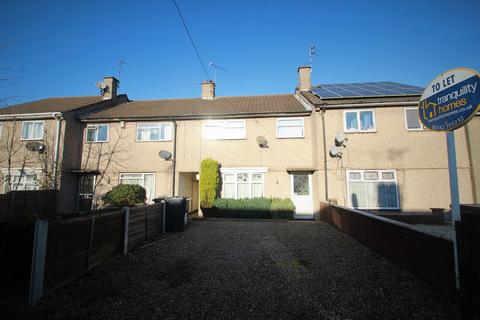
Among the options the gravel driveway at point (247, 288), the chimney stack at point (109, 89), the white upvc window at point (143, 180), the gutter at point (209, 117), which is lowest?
the gravel driveway at point (247, 288)

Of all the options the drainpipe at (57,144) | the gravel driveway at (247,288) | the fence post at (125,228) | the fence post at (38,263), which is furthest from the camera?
the drainpipe at (57,144)

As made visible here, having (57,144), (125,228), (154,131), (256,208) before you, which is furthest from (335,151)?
(57,144)

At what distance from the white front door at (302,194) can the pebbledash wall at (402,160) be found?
0.65 metres

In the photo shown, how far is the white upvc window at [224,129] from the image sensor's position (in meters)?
11.7

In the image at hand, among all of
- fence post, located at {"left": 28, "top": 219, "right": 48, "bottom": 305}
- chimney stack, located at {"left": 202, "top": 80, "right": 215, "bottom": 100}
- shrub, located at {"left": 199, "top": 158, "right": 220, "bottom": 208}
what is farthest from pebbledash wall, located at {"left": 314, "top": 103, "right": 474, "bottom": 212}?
fence post, located at {"left": 28, "top": 219, "right": 48, "bottom": 305}

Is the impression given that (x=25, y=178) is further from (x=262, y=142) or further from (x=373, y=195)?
(x=373, y=195)

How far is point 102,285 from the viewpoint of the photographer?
369 cm

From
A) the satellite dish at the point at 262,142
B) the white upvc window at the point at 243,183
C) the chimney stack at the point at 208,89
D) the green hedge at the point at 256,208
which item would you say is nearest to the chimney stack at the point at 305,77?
the satellite dish at the point at 262,142

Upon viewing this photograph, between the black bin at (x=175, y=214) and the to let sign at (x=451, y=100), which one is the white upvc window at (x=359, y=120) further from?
the black bin at (x=175, y=214)

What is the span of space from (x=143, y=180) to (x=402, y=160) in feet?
42.0

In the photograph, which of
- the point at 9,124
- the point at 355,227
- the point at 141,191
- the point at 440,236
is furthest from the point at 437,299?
the point at 9,124

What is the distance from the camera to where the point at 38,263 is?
124 inches

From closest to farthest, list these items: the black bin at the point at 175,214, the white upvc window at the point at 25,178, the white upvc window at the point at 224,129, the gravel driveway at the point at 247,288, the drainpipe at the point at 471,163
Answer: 1. the gravel driveway at the point at 247,288
2. the black bin at the point at 175,214
3. the drainpipe at the point at 471,163
4. the white upvc window at the point at 25,178
5. the white upvc window at the point at 224,129

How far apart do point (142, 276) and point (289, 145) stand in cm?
888
